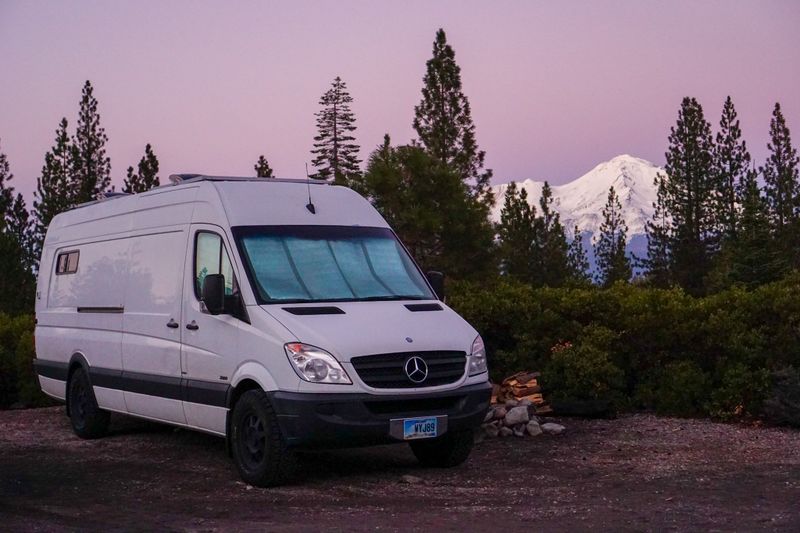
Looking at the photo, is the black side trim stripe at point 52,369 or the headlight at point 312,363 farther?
the black side trim stripe at point 52,369

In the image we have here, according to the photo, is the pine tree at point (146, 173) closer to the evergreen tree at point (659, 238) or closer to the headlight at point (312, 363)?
the evergreen tree at point (659, 238)

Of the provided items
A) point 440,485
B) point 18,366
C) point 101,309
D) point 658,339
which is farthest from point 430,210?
point 440,485

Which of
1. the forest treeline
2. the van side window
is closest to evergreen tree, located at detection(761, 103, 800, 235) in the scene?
the forest treeline

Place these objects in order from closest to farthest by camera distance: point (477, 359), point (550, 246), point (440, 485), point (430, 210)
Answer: point (440, 485) → point (477, 359) → point (430, 210) → point (550, 246)

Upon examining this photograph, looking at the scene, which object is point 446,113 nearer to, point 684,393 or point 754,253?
point 754,253

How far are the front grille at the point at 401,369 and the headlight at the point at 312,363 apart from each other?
0.58 feet

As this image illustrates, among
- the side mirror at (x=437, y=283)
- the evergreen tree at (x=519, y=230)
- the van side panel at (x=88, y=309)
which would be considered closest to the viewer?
the side mirror at (x=437, y=283)

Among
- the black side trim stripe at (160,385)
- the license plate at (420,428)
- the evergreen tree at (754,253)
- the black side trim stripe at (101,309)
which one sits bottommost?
the license plate at (420,428)

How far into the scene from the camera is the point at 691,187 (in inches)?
2505

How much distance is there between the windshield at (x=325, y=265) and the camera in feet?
31.2

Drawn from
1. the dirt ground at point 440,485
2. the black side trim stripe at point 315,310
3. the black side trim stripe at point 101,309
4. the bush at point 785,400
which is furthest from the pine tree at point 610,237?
the black side trim stripe at point 315,310

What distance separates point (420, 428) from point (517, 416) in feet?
11.5

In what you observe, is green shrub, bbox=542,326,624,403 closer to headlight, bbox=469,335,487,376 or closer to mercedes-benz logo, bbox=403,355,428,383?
headlight, bbox=469,335,487,376

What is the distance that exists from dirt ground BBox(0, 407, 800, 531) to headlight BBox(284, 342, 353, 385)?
977 mm
